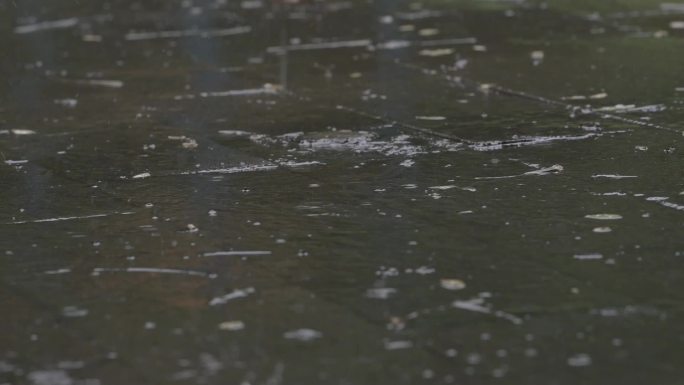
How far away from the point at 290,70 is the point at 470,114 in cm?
216

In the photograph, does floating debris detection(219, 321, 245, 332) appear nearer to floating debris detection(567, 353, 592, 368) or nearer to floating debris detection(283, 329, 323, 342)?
floating debris detection(283, 329, 323, 342)

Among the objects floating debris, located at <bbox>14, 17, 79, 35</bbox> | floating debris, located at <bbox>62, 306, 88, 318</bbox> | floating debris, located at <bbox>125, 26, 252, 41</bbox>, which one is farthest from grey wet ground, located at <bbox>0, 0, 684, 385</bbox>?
floating debris, located at <bbox>14, 17, 79, 35</bbox>

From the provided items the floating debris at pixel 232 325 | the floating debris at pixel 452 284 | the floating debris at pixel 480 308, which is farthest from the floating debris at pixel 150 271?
the floating debris at pixel 480 308

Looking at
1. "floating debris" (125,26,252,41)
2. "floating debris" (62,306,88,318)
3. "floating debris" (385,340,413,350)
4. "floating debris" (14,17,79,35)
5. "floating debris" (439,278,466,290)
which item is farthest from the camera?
"floating debris" (14,17,79,35)

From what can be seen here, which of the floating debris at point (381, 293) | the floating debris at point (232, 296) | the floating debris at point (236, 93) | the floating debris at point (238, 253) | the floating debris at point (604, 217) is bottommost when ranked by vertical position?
the floating debris at point (236, 93)

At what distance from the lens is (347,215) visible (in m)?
5.11

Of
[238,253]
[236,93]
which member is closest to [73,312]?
[238,253]

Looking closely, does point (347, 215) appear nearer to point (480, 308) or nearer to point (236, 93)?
point (480, 308)

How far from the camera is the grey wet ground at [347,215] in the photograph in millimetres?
3666

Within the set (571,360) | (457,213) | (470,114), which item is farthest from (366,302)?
(470,114)

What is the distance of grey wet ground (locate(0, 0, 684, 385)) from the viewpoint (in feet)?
12.0

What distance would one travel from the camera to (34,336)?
386 cm

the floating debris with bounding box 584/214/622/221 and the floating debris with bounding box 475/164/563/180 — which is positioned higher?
the floating debris with bounding box 584/214/622/221

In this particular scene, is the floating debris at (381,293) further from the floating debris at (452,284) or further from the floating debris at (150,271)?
the floating debris at (150,271)
